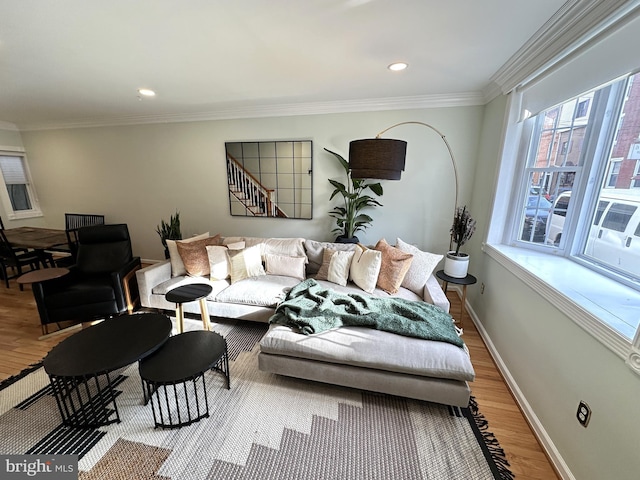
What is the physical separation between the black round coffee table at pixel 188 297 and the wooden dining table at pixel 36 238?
2.59 m

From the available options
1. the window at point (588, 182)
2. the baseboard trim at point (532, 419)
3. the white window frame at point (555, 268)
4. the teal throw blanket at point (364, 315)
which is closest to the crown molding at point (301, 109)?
the white window frame at point (555, 268)

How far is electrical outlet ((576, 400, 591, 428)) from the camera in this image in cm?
Answer: 122

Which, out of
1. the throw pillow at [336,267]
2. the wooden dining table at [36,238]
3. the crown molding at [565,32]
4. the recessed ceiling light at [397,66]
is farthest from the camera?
the wooden dining table at [36,238]

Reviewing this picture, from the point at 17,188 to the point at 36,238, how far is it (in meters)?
1.81

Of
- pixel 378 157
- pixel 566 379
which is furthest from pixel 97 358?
pixel 566 379

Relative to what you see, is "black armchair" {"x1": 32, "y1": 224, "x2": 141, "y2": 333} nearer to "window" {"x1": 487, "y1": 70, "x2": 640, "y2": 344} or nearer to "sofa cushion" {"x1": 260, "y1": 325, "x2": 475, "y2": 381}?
"sofa cushion" {"x1": 260, "y1": 325, "x2": 475, "y2": 381}

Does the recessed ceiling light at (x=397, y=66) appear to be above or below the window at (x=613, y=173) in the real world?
above

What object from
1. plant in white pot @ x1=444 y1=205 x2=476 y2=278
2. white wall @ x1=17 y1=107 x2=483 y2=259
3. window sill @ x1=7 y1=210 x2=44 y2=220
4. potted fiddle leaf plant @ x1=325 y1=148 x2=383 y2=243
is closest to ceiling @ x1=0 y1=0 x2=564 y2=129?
white wall @ x1=17 y1=107 x2=483 y2=259

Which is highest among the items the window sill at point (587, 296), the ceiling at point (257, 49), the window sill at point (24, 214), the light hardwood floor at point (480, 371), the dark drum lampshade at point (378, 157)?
the ceiling at point (257, 49)

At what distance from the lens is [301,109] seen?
3391 mm

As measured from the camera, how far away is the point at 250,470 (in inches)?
52.3

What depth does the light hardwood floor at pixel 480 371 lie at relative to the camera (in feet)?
4.69

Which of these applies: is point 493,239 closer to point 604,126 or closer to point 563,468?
point 604,126

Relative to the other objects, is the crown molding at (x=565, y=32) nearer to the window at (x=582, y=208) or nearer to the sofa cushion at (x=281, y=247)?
the window at (x=582, y=208)
